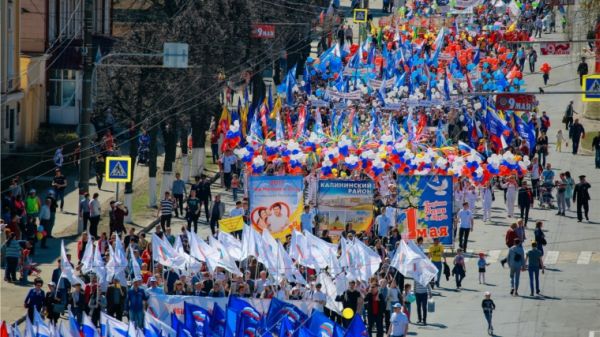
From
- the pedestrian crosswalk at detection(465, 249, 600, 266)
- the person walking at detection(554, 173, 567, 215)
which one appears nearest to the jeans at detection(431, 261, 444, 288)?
the pedestrian crosswalk at detection(465, 249, 600, 266)

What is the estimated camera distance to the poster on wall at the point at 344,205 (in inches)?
1763

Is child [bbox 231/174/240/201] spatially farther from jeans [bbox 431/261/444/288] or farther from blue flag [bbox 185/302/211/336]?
blue flag [bbox 185/302/211/336]

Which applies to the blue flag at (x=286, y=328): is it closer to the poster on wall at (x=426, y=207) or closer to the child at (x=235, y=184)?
the poster on wall at (x=426, y=207)

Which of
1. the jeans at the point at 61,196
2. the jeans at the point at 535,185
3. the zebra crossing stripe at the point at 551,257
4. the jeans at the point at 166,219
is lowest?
the zebra crossing stripe at the point at 551,257

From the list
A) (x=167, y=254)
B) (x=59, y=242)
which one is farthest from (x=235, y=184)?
(x=167, y=254)

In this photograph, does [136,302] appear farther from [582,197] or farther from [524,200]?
[582,197]

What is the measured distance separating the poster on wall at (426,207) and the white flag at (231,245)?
7160 millimetres

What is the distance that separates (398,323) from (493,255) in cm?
966

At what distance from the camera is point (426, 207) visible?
44938 mm

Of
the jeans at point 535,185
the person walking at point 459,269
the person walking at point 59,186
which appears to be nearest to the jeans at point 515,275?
the person walking at point 459,269

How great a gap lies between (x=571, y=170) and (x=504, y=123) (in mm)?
2543

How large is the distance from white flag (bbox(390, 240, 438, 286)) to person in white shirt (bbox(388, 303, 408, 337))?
2341 millimetres

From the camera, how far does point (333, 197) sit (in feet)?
148

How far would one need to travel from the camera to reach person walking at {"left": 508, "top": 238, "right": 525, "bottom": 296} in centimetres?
4053
